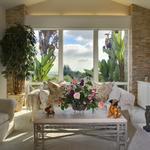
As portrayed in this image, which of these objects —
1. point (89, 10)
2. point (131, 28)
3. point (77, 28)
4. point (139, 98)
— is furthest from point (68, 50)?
point (139, 98)

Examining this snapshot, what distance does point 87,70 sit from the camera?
9.00m

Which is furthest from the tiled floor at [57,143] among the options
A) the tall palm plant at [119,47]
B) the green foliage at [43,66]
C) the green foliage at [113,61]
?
the tall palm plant at [119,47]

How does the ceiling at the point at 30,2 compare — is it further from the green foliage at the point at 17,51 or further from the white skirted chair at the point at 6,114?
the white skirted chair at the point at 6,114

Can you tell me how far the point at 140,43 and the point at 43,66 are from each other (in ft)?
9.65

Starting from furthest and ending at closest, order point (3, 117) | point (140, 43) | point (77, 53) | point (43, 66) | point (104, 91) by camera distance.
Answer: point (77, 53) → point (43, 66) → point (140, 43) → point (104, 91) → point (3, 117)

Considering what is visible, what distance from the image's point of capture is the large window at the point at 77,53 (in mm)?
8906

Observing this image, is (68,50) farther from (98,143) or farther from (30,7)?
(98,143)

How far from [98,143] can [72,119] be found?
2.54 feet

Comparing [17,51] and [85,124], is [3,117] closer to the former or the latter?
[85,124]

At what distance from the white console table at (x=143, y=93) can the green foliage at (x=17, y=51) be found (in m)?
3.14

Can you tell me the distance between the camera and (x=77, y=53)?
355 inches

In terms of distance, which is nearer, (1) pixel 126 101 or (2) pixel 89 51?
(1) pixel 126 101

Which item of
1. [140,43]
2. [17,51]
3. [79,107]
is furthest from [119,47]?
[79,107]

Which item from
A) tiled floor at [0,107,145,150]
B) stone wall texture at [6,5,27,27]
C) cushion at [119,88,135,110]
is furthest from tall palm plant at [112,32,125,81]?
tiled floor at [0,107,145,150]
